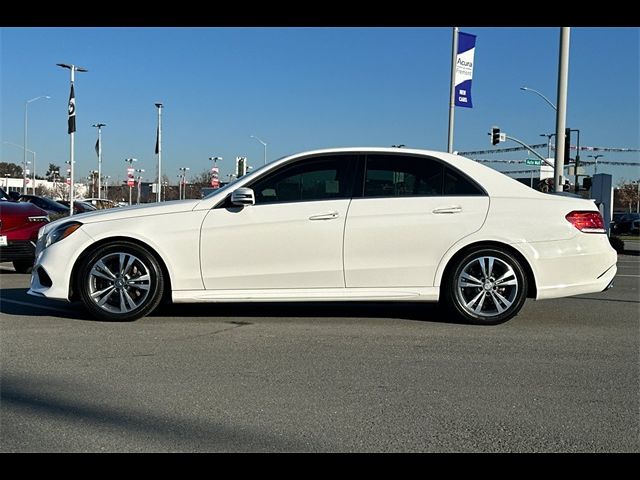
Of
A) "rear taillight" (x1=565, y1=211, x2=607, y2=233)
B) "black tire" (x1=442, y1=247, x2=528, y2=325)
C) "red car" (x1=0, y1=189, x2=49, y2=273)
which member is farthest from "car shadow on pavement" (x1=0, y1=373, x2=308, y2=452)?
"red car" (x1=0, y1=189, x2=49, y2=273)

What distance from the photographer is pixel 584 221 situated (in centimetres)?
638

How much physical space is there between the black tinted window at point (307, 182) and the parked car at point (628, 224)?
139 ft

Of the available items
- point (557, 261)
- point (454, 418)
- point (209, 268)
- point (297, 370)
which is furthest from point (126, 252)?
point (557, 261)

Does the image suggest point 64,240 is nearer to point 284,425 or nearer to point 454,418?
point 284,425

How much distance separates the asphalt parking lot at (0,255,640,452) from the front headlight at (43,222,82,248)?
30.6 inches

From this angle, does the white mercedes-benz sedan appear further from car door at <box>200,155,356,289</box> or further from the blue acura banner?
the blue acura banner

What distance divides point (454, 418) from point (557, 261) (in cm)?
305

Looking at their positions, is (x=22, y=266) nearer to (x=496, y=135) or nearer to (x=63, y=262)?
(x=63, y=262)

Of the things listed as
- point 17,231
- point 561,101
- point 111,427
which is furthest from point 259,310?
point 561,101

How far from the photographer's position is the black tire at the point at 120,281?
6.21 meters

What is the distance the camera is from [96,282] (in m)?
6.28

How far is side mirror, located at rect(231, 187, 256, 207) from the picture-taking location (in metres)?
6.13

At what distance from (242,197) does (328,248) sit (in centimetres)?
93
